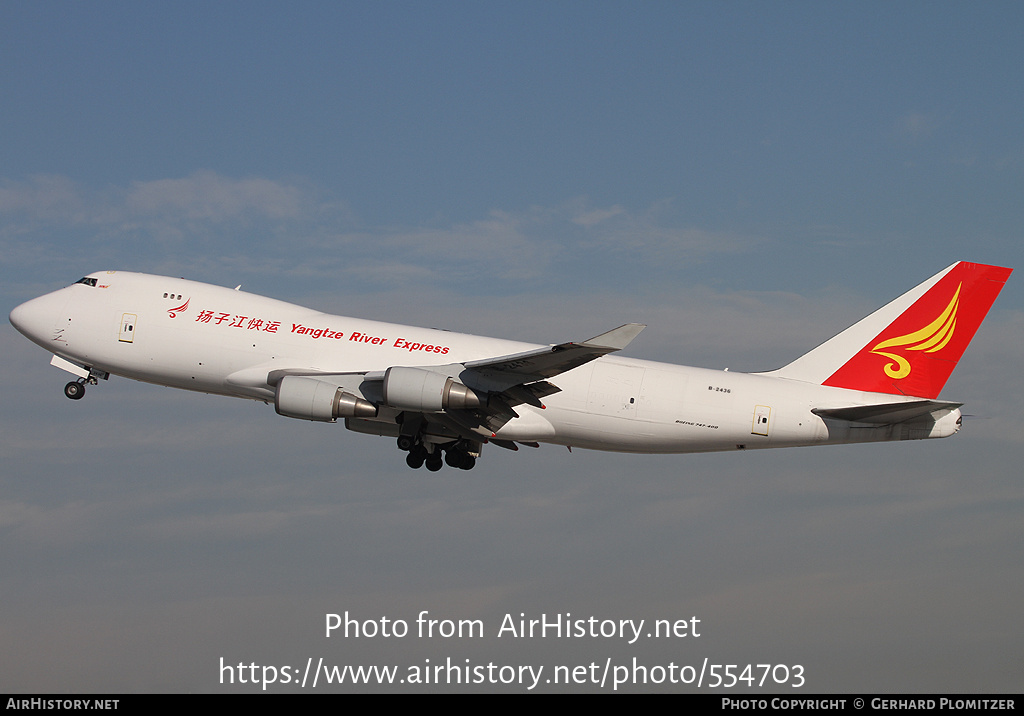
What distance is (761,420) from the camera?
29.3 metres

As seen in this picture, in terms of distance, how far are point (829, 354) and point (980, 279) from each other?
5229mm

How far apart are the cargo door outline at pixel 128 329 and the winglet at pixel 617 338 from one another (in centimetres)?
1425

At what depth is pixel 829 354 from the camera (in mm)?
31266

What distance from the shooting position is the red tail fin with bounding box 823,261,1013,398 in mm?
30906

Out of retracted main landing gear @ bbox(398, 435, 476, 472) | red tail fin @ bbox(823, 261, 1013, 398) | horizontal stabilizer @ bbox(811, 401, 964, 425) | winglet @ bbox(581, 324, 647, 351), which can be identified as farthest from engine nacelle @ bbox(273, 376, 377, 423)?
red tail fin @ bbox(823, 261, 1013, 398)

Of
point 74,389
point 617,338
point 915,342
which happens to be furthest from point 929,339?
point 74,389

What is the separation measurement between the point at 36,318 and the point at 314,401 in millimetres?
10455

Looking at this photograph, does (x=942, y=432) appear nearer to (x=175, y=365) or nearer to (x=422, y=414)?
(x=422, y=414)

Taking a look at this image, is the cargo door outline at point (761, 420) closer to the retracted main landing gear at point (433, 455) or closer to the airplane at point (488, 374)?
the airplane at point (488, 374)

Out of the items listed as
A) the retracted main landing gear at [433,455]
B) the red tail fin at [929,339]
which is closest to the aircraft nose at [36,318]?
the retracted main landing gear at [433,455]

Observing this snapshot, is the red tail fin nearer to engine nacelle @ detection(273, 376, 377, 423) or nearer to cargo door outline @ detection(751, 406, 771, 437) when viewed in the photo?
cargo door outline @ detection(751, 406, 771, 437)

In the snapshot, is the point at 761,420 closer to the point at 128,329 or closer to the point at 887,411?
the point at 887,411

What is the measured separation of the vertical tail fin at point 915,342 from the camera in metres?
30.9

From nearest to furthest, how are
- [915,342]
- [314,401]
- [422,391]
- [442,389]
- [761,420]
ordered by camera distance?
[422,391], [442,389], [314,401], [761,420], [915,342]
